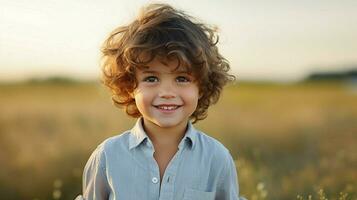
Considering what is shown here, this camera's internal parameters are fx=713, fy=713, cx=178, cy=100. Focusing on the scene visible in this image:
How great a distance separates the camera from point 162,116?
3.02 metres

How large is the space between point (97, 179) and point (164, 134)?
37 cm

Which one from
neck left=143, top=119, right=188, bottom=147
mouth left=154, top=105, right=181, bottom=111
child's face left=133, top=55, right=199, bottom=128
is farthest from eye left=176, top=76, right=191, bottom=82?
neck left=143, top=119, right=188, bottom=147

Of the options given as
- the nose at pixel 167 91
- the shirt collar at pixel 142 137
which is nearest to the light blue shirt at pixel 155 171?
the shirt collar at pixel 142 137

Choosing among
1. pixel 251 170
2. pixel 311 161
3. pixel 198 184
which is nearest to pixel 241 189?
pixel 251 170

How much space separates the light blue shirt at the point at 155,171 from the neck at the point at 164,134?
4 centimetres

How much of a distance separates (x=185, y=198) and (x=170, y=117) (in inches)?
14.5

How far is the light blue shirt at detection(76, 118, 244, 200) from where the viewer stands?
3.10 m

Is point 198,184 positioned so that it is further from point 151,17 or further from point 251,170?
point 251,170

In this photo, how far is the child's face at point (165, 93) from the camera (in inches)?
117

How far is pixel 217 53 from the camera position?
3.31 m

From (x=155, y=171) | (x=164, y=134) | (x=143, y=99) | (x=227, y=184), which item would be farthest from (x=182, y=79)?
(x=227, y=184)

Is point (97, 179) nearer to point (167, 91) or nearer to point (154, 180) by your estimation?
point (154, 180)

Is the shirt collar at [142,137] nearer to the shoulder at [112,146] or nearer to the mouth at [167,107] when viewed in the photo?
the shoulder at [112,146]

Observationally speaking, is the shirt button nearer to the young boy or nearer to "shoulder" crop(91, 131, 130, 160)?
the young boy
